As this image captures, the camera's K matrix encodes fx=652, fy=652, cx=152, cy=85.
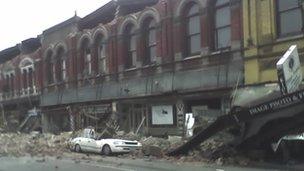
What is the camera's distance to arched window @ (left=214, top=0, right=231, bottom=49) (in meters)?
34.4

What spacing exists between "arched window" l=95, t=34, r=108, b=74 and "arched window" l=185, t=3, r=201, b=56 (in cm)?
952

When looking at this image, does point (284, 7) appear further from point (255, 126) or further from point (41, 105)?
point (41, 105)

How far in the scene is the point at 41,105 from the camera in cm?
5512

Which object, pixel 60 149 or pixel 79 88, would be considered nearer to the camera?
pixel 60 149

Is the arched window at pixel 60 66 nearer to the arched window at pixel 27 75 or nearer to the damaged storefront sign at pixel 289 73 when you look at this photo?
the arched window at pixel 27 75

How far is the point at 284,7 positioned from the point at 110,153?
11175 mm

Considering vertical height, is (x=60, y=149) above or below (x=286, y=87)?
below

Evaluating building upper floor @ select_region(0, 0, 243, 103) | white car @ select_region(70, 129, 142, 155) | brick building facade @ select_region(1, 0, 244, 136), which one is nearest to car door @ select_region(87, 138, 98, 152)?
white car @ select_region(70, 129, 142, 155)

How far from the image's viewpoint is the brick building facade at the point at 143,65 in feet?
114

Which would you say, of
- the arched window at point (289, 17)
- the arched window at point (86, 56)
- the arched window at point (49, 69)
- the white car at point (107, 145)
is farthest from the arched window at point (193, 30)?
the arched window at point (49, 69)

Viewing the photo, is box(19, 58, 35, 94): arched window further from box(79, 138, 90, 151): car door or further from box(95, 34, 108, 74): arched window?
box(79, 138, 90, 151): car door

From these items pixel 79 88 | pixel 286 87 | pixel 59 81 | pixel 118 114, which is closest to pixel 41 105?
pixel 59 81

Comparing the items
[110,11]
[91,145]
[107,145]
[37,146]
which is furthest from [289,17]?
[110,11]

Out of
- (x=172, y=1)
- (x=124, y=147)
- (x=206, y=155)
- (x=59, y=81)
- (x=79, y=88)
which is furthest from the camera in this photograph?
(x=59, y=81)
